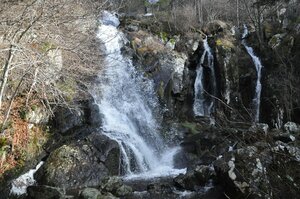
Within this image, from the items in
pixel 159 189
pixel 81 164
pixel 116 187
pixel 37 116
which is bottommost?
pixel 159 189

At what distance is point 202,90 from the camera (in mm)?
18922

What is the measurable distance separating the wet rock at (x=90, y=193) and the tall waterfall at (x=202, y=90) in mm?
9589

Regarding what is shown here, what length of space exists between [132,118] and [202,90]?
5384 mm

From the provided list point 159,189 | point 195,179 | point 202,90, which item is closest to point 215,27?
point 202,90

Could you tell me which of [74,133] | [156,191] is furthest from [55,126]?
→ [156,191]

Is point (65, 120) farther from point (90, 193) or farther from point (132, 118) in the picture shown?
point (90, 193)

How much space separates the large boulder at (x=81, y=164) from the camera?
10.8m

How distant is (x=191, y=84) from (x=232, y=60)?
2.64 meters

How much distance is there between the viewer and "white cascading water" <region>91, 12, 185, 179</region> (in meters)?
12.5

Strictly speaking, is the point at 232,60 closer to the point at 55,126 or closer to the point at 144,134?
the point at 144,134

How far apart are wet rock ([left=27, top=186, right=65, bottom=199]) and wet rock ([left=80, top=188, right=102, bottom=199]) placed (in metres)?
0.57

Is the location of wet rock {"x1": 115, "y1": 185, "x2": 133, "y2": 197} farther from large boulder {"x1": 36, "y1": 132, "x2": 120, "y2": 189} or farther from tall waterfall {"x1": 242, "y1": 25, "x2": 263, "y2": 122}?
tall waterfall {"x1": 242, "y1": 25, "x2": 263, "y2": 122}

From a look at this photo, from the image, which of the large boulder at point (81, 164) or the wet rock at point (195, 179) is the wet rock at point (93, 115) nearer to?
the large boulder at point (81, 164)

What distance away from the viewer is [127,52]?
1959 cm
